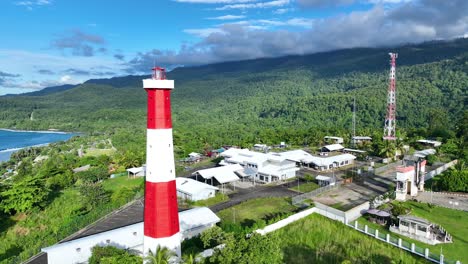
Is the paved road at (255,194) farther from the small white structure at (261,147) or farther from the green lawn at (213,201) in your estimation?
the small white structure at (261,147)

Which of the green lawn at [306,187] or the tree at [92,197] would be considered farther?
the green lawn at [306,187]

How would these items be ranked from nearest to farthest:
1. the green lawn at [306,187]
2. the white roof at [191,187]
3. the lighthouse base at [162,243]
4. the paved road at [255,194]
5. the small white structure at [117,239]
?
the lighthouse base at [162,243] < the small white structure at [117,239] < the paved road at [255,194] < the white roof at [191,187] < the green lawn at [306,187]

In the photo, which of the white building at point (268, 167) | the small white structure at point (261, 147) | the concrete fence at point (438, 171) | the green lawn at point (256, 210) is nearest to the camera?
the green lawn at point (256, 210)

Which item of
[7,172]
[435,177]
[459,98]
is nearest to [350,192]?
[435,177]

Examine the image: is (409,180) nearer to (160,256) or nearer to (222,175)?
(222,175)

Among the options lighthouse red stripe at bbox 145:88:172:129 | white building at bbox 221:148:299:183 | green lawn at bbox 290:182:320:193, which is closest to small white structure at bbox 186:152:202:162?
white building at bbox 221:148:299:183

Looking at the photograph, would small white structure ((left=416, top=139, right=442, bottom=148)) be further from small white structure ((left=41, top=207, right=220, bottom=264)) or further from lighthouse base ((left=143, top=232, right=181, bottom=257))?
lighthouse base ((left=143, top=232, right=181, bottom=257))

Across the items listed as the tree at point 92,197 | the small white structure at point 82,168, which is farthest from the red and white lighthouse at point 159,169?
the small white structure at point 82,168
